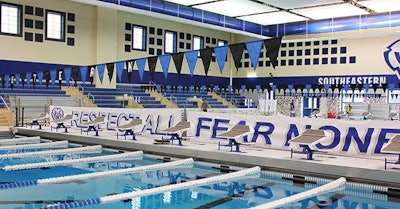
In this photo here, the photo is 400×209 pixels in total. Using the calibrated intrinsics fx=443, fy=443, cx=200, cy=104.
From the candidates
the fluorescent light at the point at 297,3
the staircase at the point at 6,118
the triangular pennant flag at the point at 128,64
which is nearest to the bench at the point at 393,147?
the triangular pennant flag at the point at 128,64

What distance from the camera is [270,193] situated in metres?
6.11

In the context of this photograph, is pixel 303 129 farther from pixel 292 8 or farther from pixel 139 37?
pixel 139 37

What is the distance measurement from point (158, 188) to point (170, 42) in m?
19.0

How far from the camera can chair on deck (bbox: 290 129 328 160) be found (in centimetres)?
733

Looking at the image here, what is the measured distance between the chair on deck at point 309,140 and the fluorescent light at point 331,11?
37.1 ft

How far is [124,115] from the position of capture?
38.5 ft

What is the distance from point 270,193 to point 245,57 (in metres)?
22.6

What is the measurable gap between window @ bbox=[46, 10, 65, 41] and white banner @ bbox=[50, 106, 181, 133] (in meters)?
6.44

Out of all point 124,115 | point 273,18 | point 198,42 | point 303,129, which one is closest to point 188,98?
point 198,42

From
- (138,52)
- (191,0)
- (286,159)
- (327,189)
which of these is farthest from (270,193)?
(138,52)

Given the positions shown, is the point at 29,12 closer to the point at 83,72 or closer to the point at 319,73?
the point at 83,72

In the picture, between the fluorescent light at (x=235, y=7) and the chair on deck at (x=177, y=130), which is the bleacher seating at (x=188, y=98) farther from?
the chair on deck at (x=177, y=130)

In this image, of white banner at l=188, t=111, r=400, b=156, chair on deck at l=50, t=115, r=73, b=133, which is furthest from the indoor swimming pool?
chair on deck at l=50, t=115, r=73, b=133

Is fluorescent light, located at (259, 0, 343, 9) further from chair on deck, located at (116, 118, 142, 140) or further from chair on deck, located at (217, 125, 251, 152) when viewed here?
chair on deck, located at (217, 125, 251, 152)
